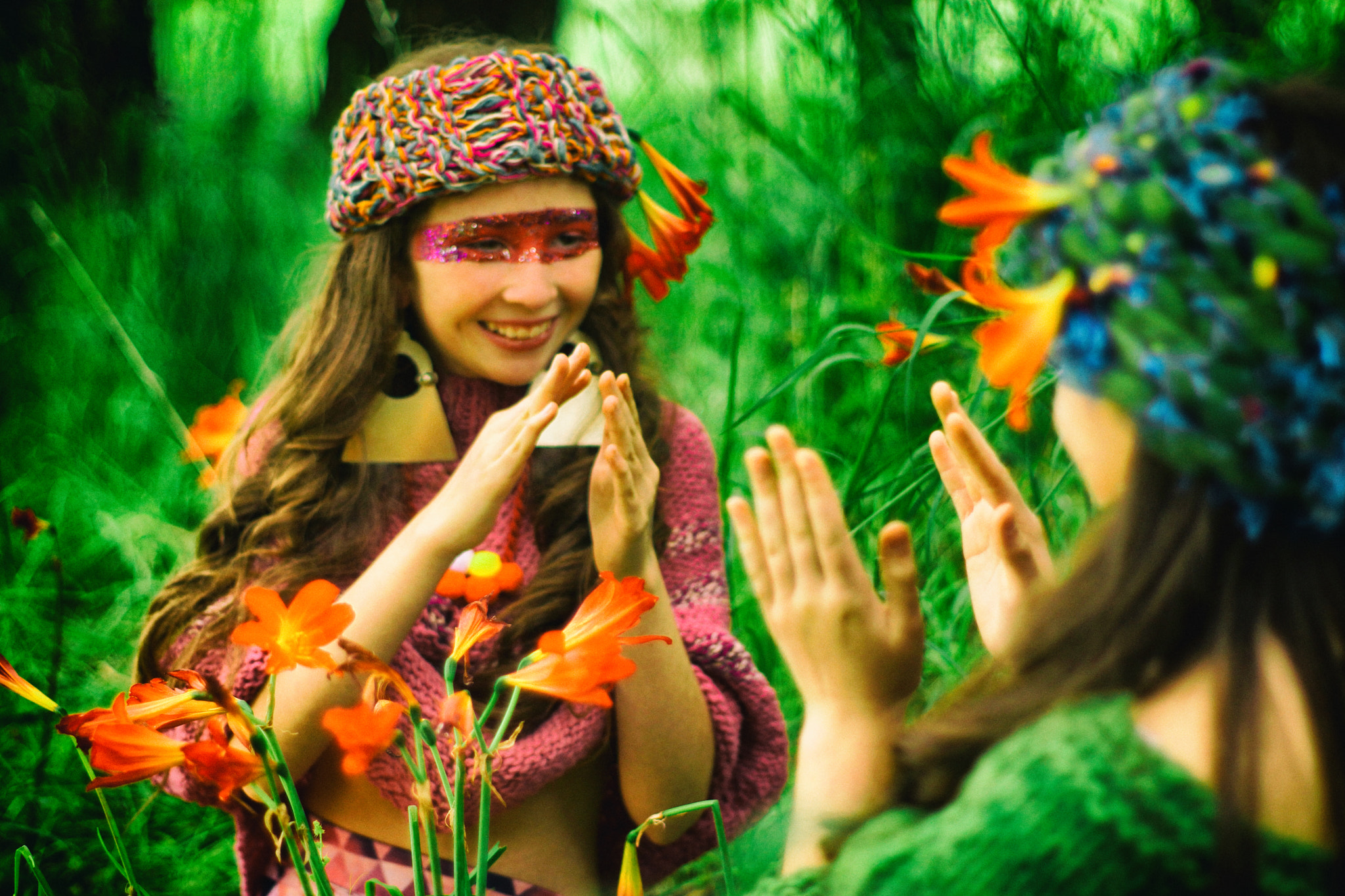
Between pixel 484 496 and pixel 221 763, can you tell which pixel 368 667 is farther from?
pixel 484 496

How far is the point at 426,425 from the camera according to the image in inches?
47.6

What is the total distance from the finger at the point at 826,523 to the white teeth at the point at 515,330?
2.05 ft

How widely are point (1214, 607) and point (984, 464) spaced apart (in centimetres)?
31

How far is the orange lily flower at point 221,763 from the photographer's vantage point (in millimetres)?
609

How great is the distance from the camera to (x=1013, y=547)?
2.67 ft

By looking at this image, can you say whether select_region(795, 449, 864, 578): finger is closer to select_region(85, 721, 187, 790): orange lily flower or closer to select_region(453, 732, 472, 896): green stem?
select_region(453, 732, 472, 896): green stem

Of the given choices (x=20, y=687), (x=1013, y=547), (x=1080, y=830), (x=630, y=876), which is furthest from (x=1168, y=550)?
(x=20, y=687)

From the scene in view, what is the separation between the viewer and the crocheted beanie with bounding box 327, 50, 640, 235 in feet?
3.60

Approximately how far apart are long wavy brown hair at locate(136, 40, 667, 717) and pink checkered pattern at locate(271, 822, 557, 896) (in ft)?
0.58

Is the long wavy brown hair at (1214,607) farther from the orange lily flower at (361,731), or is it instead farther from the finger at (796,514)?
the orange lily flower at (361,731)

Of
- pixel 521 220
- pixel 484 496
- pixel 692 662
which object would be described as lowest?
pixel 692 662

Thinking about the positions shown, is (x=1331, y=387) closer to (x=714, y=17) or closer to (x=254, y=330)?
(x=714, y=17)

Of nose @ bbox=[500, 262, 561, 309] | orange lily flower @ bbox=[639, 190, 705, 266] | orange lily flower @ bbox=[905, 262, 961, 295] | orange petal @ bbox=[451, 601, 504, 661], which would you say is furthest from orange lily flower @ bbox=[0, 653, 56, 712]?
orange lily flower @ bbox=[905, 262, 961, 295]

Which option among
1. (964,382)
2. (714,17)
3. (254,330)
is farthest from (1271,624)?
(254,330)
